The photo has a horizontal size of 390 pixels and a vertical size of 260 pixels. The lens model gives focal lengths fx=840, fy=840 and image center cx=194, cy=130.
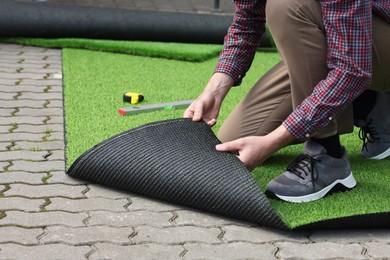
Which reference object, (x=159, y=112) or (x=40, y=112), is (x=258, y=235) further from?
(x=40, y=112)

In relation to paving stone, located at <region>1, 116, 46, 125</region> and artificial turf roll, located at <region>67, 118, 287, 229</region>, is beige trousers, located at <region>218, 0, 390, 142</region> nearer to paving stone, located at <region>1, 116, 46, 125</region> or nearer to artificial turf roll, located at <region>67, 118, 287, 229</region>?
artificial turf roll, located at <region>67, 118, 287, 229</region>

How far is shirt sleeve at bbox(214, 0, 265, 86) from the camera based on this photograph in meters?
3.46

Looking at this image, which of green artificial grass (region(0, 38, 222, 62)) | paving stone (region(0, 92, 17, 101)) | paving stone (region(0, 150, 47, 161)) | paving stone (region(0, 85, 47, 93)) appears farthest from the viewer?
green artificial grass (region(0, 38, 222, 62))

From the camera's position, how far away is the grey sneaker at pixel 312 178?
10.4ft

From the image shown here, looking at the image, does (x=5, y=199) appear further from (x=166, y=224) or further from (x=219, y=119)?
(x=219, y=119)

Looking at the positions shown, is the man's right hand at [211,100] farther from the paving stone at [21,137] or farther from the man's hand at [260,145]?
the paving stone at [21,137]

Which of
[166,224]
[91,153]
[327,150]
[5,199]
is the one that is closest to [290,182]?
[327,150]

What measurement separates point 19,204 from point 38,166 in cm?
46

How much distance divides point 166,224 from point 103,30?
3.51 metres

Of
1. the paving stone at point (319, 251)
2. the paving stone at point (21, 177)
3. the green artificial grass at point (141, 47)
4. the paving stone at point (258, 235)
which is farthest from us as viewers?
the green artificial grass at point (141, 47)

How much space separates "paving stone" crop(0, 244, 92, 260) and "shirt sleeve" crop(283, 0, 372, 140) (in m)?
0.88

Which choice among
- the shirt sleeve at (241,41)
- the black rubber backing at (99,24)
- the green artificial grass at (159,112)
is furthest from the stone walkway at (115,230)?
the black rubber backing at (99,24)

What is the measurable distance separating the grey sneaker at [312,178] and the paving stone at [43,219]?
0.73 meters

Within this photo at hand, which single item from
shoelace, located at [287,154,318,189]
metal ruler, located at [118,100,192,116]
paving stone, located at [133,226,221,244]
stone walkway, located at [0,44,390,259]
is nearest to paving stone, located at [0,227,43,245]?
stone walkway, located at [0,44,390,259]
